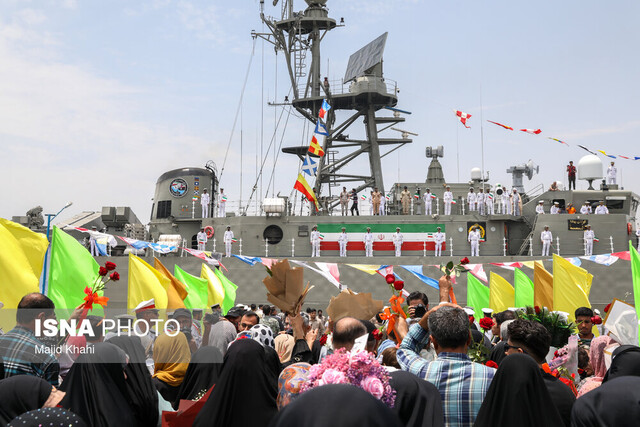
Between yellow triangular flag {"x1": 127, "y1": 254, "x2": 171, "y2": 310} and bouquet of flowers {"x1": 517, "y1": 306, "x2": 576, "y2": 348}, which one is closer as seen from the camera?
bouquet of flowers {"x1": 517, "y1": 306, "x2": 576, "y2": 348}

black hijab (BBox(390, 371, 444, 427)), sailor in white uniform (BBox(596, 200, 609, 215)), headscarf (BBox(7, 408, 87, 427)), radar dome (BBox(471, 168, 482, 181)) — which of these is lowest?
black hijab (BBox(390, 371, 444, 427))

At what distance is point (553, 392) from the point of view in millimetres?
4188

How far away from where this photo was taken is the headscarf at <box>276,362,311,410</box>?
12.9 feet

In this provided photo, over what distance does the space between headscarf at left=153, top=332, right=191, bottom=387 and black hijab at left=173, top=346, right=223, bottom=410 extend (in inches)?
9.1

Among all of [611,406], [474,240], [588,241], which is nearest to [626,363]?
[611,406]

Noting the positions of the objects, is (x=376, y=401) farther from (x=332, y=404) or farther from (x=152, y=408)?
(x=152, y=408)

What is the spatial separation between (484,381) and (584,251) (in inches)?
924

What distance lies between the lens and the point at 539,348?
423cm

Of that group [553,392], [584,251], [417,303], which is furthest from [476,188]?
[553,392]

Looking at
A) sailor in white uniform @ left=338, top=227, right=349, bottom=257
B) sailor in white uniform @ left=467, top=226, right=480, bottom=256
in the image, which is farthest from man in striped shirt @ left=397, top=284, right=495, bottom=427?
sailor in white uniform @ left=467, top=226, right=480, bottom=256

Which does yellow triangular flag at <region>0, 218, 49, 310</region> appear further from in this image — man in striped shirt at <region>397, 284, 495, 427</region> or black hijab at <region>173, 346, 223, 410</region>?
man in striped shirt at <region>397, 284, 495, 427</region>

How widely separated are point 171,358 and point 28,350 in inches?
59.7

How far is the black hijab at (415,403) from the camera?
3.49 metres

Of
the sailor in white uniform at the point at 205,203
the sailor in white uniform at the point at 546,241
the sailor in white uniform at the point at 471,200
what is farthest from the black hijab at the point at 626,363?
the sailor in white uniform at the point at 205,203
